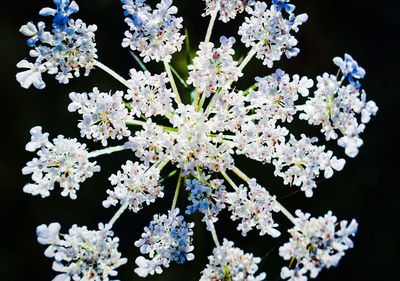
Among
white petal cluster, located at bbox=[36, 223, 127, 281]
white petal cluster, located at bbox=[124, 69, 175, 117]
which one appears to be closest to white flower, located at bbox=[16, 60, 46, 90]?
white petal cluster, located at bbox=[124, 69, 175, 117]

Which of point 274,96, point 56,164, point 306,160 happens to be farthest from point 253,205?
point 56,164

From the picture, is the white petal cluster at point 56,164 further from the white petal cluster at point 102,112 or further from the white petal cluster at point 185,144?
the white petal cluster at point 185,144

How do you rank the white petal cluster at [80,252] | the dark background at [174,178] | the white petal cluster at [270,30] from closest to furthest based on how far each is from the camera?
the white petal cluster at [80,252] < the white petal cluster at [270,30] < the dark background at [174,178]

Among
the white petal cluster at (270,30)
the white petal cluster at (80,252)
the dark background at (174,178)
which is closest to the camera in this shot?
the white petal cluster at (80,252)

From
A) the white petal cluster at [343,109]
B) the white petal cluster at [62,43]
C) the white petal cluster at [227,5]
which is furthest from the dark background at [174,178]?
the white petal cluster at [343,109]

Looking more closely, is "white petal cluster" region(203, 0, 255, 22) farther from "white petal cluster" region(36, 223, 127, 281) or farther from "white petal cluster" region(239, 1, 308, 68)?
"white petal cluster" region(36, 223, 127, 281)
